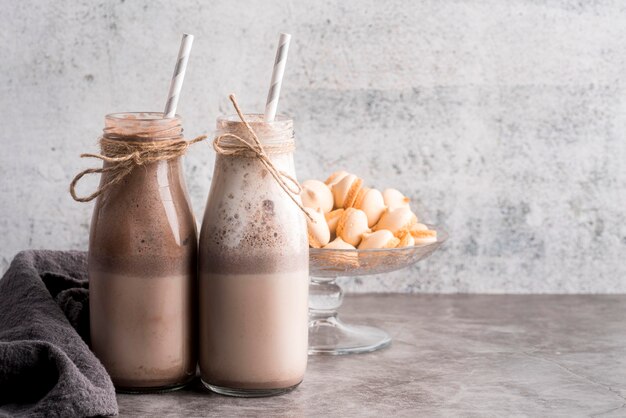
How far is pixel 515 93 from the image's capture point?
5.16 ft

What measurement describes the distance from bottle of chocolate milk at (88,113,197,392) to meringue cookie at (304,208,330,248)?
23 cm

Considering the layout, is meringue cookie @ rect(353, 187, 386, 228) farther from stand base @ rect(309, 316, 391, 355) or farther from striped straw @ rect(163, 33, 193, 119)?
striped straw @ rect(163, 33, 193, 119)

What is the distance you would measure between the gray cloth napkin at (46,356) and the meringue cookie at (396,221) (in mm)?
391

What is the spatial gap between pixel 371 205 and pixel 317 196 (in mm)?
74

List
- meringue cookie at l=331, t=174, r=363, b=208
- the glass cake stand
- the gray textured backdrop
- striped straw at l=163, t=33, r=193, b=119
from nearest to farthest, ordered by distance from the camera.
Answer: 1. striped straw at l=163, t=33, r=193, b=119
2. the glass cake stand
3. meringue cookie at l=331, t=174, r=363, b=208
4. the gray textured backdrop

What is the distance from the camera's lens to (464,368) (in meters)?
1.14

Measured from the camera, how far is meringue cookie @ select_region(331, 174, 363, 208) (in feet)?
4.23

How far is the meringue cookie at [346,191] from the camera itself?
50.8 inches

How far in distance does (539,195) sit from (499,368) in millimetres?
531

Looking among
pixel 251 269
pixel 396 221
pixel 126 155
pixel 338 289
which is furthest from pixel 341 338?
pixel 126 155

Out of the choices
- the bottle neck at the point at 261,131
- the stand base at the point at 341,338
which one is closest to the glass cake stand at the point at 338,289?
the stand base at the point at 341,338

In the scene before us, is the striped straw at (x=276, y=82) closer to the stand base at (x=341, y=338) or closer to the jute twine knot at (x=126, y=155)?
the jute twine knot at (x=126, y=155)

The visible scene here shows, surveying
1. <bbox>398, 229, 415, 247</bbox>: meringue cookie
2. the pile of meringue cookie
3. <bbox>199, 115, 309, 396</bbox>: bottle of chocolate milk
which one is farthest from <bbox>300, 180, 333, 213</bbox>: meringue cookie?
<bbox>199, 115, 309, 396</bbox>: bottle of chocolate milk

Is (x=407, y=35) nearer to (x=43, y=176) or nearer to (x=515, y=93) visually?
(x=515, y=93)
